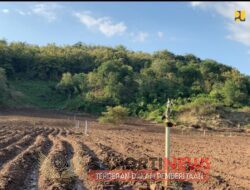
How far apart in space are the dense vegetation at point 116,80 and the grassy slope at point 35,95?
0.42 metres

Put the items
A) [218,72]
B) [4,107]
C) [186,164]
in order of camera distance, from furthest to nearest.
→ [218,72] < [4,107] < [186,164]

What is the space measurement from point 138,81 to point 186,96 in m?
7.48

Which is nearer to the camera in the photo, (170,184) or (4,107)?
(170,184)

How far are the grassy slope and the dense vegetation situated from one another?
0.42 metres

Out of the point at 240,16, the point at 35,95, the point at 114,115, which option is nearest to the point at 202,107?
the point at 114,115

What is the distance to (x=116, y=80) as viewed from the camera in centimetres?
6662

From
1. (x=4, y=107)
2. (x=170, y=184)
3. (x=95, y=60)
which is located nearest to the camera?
(x=170, y=184)

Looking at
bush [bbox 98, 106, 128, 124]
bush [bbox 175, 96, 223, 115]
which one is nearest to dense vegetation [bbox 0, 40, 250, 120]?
bush [bbox 175, 96, 223, 115]

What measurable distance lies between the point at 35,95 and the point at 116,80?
13.1 metres

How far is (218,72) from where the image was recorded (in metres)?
78.2


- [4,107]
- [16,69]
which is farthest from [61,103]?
[16,69]

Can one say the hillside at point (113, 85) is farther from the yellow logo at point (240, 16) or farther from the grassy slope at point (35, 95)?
the yellow logo at point (240, 16)

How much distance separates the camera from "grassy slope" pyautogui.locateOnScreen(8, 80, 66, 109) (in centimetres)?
6575

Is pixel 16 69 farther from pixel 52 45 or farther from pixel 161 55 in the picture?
pixel 161 55
